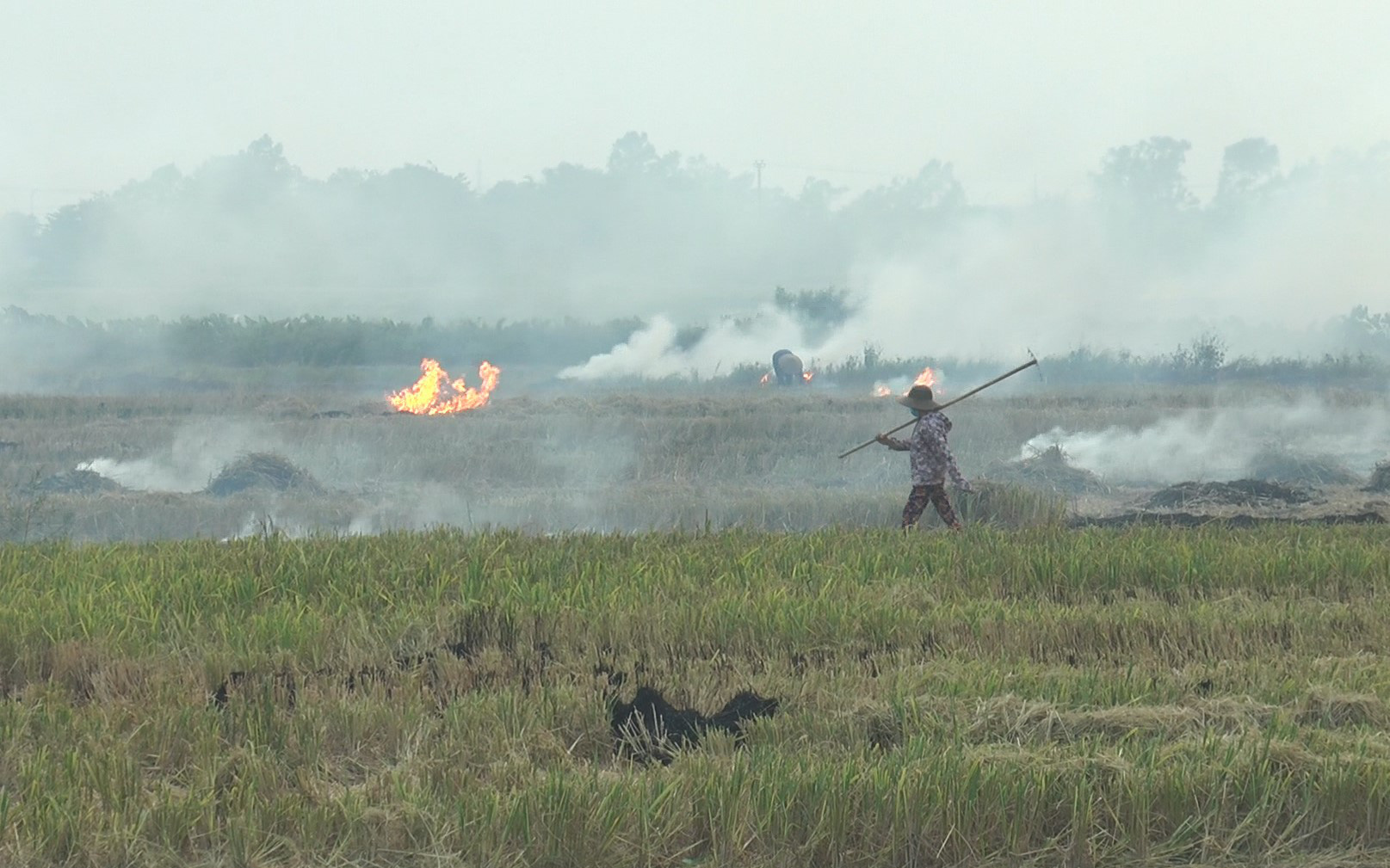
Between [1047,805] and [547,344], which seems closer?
[1047,805]

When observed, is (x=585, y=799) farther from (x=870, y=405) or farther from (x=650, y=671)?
(x=870, y=405)

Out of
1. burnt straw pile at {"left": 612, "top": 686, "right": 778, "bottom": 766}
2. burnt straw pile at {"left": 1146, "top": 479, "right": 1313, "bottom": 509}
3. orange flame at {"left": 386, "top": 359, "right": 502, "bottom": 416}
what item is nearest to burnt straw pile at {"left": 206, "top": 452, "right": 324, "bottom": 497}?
orange flame at {"left": 386, "top": 359, "right": 502, "bottom": 416}

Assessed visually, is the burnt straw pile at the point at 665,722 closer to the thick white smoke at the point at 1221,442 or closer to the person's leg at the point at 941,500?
the person's leg at the point at 941,500

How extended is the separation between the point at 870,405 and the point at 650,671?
1619 centimetres

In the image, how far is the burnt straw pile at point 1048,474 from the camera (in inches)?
645

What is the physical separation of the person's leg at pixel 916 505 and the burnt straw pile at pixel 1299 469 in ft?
19.8

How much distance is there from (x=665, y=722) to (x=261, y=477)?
478 inches

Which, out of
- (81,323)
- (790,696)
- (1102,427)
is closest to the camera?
(790,696)

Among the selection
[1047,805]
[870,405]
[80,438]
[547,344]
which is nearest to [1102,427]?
[870,405]

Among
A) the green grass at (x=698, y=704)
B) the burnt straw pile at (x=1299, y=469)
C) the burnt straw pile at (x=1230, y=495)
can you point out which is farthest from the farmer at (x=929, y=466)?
the burnt straw pile at (x=1299, y=469)

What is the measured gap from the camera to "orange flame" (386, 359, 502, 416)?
2372 centimetres

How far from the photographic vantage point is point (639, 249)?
5475cm

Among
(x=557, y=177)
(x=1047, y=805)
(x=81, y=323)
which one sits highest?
(x=557, y=177)

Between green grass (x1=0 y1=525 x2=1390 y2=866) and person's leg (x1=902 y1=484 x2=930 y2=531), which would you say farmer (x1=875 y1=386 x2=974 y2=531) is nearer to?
person's leg (x1=902 y1=484 x2=930 y2=531)
